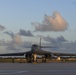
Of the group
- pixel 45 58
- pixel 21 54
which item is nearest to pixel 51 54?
pixel 45 58

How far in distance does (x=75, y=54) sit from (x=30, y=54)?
827 inches

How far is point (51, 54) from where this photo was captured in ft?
344

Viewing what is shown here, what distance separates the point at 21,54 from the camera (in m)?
108

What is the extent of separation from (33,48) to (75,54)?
68.4 ft

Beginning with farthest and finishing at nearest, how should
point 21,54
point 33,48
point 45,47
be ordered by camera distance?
point 45,47, point 21,54, point 33,48

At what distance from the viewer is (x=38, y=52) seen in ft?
339

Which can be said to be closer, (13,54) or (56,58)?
(13,54)

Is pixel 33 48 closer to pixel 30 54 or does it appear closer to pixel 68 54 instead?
pixel 30 54

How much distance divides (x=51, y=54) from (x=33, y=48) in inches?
302

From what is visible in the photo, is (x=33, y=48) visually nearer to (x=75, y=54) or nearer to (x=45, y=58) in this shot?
(x=45, y=58)

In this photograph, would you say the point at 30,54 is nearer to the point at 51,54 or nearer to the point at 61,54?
the point at 51,54

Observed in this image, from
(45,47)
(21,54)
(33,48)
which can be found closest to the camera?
(33,48)

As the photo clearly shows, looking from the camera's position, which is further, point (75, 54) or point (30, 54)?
point (75, 54)

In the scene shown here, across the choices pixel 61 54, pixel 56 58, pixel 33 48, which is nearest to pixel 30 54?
pixel 33 48
